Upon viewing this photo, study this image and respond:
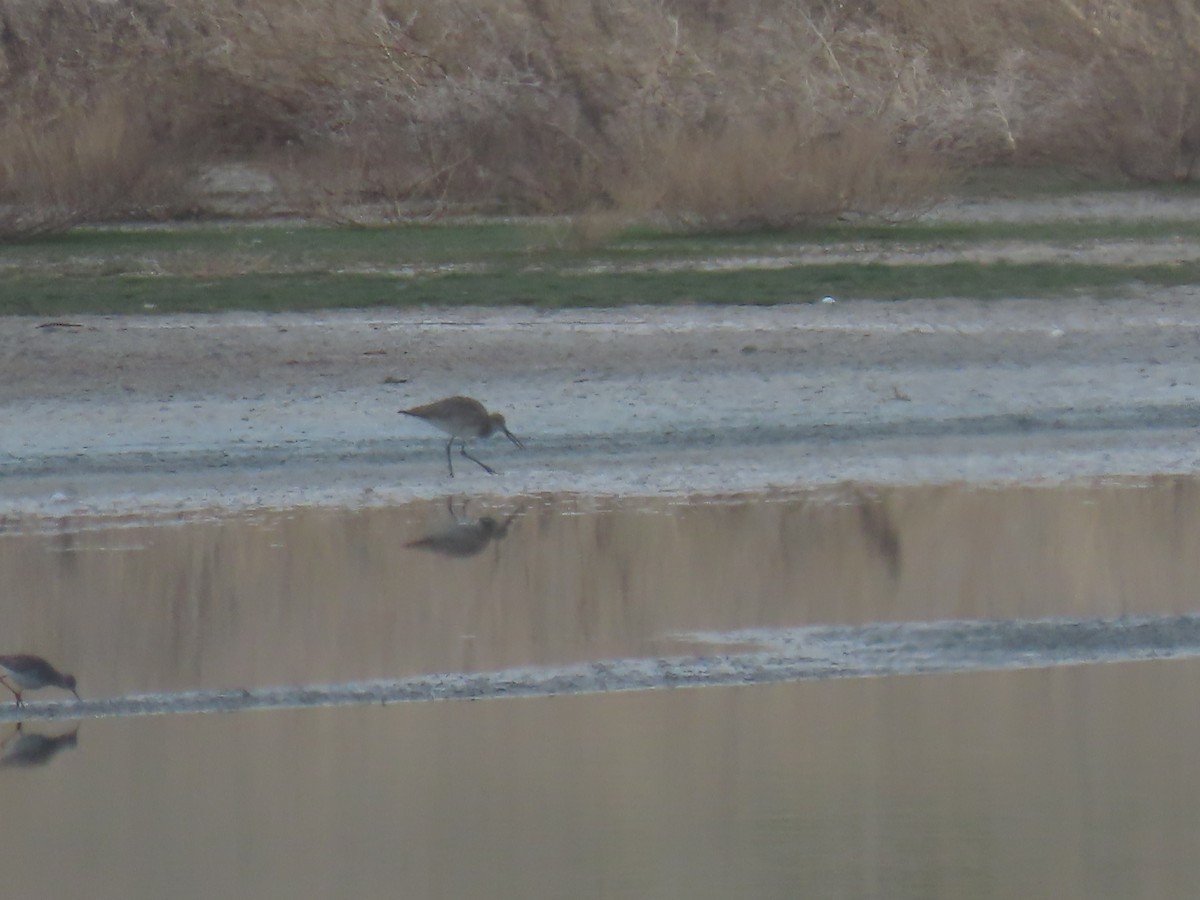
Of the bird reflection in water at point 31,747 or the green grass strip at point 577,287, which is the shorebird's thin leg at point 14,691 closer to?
the bird reflection in water at point 31,747

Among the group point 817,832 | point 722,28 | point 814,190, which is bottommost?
point 817,832

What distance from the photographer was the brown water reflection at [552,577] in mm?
7004

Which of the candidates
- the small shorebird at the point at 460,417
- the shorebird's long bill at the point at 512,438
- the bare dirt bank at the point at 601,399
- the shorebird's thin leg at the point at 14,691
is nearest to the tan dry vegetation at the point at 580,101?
the bare dirt bank at the point at 601,399

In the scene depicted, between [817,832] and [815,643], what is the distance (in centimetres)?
157

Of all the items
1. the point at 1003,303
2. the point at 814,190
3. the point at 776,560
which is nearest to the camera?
the point at 776,560

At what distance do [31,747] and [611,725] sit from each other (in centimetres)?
164

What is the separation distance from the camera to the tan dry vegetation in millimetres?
19531

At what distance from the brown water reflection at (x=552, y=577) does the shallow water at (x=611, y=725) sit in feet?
0.06

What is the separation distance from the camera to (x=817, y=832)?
5.36m

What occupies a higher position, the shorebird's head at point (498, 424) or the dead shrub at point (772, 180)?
the dead shrub at point (772, 180)

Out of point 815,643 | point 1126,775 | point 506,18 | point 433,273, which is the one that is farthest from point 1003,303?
point 506,18

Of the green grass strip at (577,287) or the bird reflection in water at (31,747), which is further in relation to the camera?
the green grass strip at (577,287)

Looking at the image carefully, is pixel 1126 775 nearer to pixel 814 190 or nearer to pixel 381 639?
pixel 381 639

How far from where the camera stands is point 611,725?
6.08 meters
